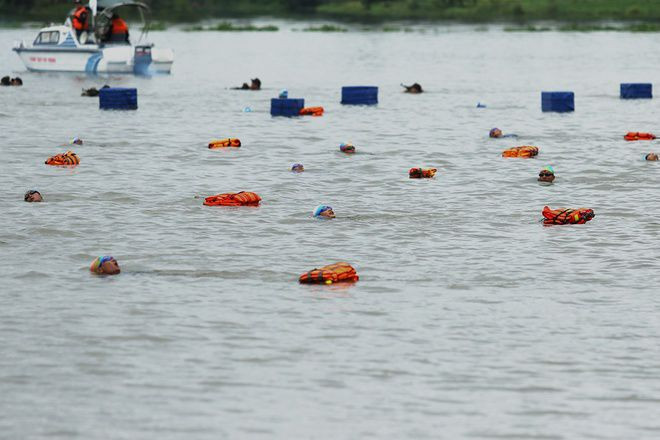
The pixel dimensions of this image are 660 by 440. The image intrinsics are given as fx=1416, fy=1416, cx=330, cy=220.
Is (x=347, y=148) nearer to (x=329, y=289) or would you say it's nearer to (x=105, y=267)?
(x=105, y=267)

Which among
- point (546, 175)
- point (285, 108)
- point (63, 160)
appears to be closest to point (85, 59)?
point (285, 108)

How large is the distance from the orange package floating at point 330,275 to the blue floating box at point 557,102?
1110 inches

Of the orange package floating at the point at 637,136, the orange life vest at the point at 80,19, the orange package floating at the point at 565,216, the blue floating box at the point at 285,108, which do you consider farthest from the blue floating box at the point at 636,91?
the orange package floating at the point at 565,216

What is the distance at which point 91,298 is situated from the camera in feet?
57.7

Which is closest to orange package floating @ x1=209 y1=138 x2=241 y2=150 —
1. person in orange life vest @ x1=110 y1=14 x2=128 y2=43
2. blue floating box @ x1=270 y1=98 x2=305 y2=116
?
blue floating box @ x1=270 y1=98 x2=305 y2=116

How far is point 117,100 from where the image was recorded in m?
46.4

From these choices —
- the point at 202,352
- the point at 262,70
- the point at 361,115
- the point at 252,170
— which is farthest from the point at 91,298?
the point at 262,70

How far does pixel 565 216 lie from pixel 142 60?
41326 millimetres

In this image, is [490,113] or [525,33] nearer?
[490,113]

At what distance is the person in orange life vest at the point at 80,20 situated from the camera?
60.0m

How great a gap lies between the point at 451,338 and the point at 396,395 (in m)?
2.28

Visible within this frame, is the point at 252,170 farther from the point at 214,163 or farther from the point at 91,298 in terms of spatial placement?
the point at 91,298

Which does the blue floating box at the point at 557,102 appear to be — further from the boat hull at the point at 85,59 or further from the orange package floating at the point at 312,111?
the boat hull at the point at 85,59

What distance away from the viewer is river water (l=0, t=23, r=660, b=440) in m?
13.2
